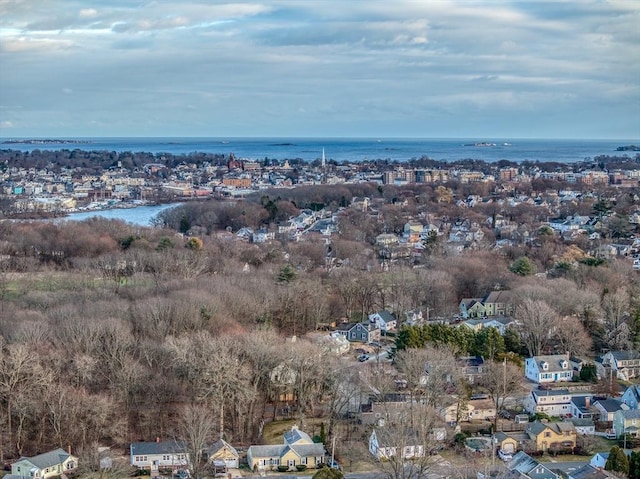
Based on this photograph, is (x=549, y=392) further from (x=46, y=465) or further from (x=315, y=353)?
(x=46, y=465)

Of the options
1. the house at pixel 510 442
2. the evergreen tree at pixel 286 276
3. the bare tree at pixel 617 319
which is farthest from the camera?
the evergreen tree at pixel 286 276

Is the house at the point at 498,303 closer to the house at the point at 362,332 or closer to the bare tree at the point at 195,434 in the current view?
the house at the point at 362,332

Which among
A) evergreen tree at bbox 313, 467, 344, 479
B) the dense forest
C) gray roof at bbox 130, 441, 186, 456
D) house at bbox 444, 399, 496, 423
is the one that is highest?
the dense forest

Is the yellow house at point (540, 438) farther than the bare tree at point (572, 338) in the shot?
No

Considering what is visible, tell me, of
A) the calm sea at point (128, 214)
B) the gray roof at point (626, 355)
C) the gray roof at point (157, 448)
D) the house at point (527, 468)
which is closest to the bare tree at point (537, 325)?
the gray roof at point (626, 355)

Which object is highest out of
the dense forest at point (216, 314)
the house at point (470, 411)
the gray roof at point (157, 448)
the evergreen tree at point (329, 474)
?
the dense forest at point (216, 314)

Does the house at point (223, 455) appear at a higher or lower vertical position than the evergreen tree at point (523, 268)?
lower

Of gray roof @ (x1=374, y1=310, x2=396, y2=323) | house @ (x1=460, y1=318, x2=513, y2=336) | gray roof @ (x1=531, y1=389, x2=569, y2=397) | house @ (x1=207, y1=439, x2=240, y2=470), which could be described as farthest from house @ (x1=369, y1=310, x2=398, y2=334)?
house @ (x1=207, y1=439, x2=240, y2=470)

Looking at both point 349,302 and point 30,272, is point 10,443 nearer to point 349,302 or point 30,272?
point 349,302

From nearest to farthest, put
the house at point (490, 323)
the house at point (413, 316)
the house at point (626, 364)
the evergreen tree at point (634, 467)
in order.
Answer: the evergreen tree at point (634, 467)
the house at point (626, 364)
the house at point (490, 323)
the house at point (413, 316)

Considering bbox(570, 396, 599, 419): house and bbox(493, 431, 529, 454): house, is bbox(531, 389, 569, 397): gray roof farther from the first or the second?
bbox(493, 431, 529, 454): house
